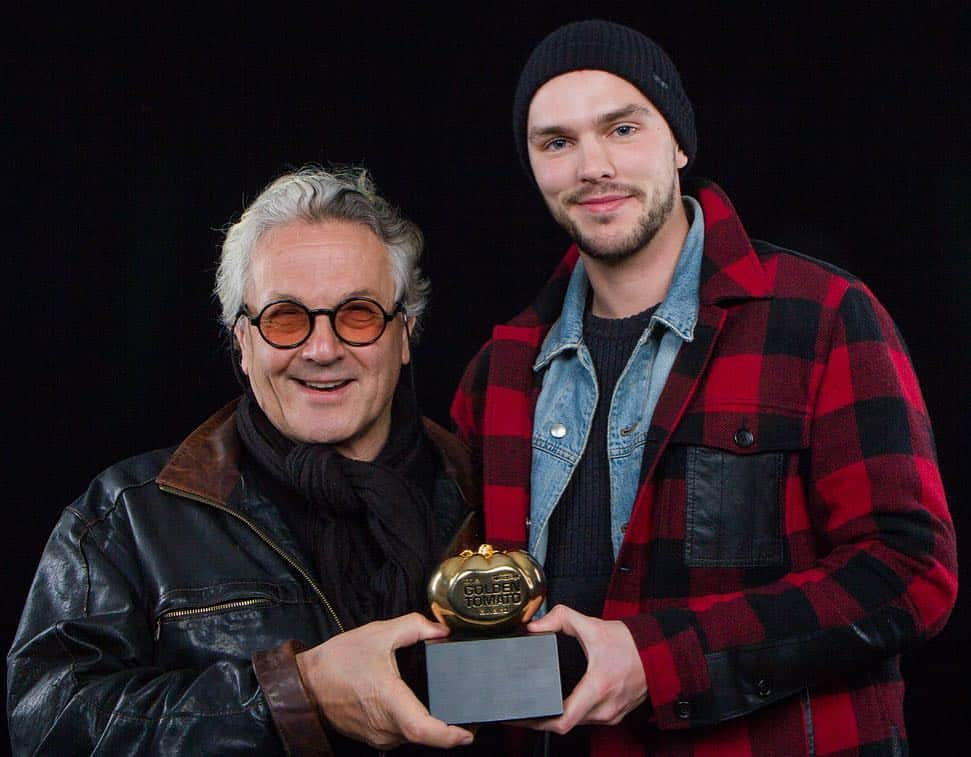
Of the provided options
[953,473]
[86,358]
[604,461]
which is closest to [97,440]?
[86,358]

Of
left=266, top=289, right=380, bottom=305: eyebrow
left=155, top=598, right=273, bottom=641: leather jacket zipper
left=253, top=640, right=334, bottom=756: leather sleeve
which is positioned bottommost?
left=253, top=640, right=334, bottom=756: leather sleeve

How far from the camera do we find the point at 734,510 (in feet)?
8.38

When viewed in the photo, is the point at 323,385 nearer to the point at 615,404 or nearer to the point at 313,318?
the point at 313,318

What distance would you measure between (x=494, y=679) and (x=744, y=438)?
71 centimetres

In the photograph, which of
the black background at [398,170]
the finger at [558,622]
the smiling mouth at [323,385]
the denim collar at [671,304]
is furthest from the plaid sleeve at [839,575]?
the black background at [398,170]

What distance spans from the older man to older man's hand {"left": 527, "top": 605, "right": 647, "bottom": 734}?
21cm

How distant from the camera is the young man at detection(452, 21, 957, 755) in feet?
7.80

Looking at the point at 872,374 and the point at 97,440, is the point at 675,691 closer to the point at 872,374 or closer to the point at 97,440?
the point at 872,374

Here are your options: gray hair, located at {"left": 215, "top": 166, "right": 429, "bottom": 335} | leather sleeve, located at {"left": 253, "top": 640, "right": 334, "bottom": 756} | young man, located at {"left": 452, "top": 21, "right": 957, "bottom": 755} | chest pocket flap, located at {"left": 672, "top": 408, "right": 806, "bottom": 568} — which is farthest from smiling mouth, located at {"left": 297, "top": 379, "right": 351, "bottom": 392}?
chest pocket flap, located at {"left": 672, "top": 408, "right": 806, "bottom": 568}

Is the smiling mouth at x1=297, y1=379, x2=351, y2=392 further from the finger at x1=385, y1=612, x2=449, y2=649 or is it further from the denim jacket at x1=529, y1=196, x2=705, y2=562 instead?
the finger at x1=385, y1=612, x2=449, y2=649

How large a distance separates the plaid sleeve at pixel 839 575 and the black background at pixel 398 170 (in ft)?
4.46

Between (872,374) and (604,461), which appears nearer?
(872,374)

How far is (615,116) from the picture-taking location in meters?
2.75

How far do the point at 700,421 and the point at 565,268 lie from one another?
61 cm
